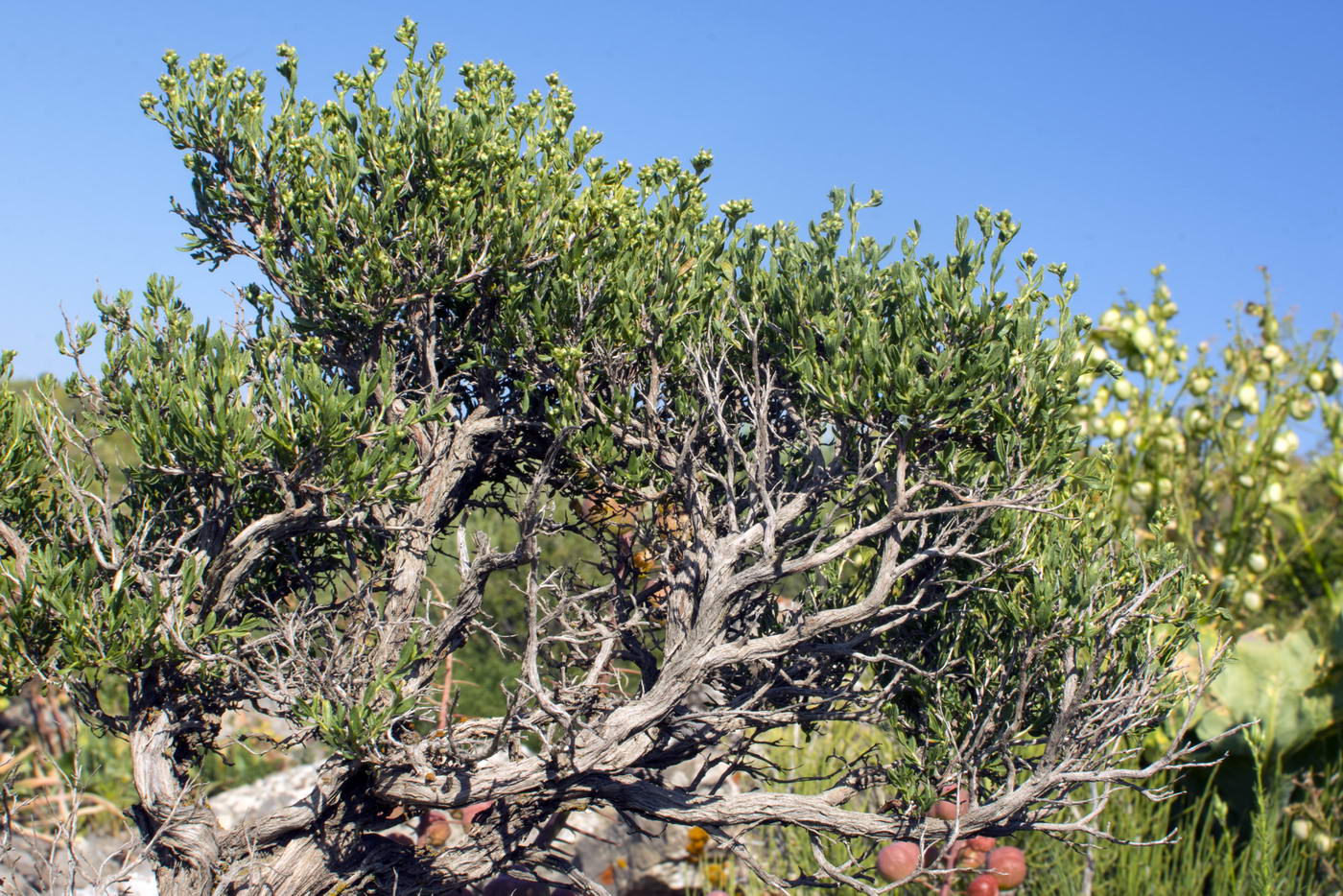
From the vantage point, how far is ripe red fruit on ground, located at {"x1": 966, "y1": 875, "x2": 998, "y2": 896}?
4.35m

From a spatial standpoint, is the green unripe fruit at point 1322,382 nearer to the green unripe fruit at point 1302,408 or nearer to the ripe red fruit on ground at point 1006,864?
the green unripe fruit at point 1302,408

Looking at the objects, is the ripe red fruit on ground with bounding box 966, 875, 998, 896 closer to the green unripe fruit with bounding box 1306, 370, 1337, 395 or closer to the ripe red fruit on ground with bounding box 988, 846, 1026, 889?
the ripe red fruit on ground with bounding box 988, 846, 1026, 889

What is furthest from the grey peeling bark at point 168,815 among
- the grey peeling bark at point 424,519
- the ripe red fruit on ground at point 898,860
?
the ripe red fruit on ground at point 898,860

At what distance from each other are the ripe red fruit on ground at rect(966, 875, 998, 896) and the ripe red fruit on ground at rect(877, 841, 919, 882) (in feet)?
1.57

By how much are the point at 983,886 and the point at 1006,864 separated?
0.44 ft

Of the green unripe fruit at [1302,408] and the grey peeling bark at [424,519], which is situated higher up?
the green unripe fruit at [1302,408]

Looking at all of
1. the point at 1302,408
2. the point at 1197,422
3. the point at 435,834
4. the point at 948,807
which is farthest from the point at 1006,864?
the point at 1302,408

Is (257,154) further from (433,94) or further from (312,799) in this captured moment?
(312,799)

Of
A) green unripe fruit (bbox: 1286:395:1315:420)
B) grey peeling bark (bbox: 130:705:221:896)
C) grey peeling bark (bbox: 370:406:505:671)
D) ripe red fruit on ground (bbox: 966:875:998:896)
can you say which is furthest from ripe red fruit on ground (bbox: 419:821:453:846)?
green unripe fruit (bbox: 1286:395:1315:420)

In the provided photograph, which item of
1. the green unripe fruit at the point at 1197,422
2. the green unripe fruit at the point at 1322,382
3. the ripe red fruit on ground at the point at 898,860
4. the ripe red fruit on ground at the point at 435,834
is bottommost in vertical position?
the ripe red fruit on ground at the point at 898,860

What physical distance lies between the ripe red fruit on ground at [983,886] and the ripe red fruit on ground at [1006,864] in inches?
1.8

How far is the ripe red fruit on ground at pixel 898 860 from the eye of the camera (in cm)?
404

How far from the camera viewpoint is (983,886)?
436 centimetres

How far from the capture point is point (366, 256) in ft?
12.3
